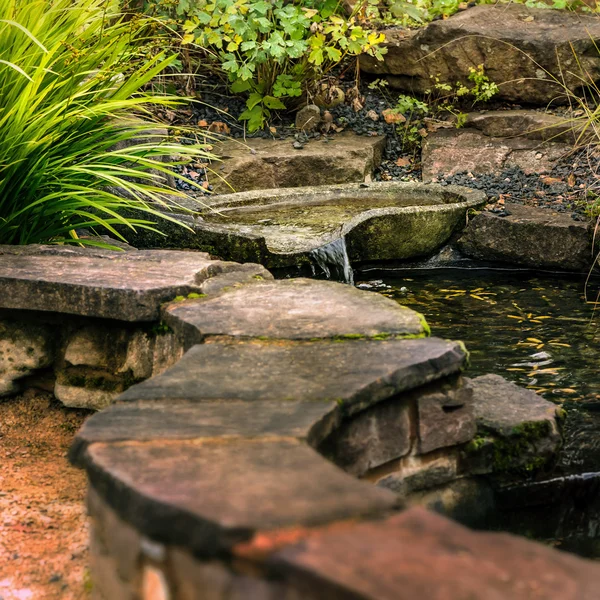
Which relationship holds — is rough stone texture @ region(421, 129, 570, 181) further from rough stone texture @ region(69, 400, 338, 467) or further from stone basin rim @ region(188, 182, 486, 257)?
rough stone texture @ region(69, 400, 338, 467)

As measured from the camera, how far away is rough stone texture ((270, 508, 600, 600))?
3.94 feet

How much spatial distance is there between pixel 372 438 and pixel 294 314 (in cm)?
55

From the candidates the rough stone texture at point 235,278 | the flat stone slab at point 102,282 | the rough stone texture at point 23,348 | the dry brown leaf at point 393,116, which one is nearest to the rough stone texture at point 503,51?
the dry brown leaf at point 393,116

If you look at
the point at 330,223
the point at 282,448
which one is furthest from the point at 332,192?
the point at 282,448

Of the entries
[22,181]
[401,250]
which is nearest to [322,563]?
[22,181]

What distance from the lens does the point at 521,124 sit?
7.19 meters

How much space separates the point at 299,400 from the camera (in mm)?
1943

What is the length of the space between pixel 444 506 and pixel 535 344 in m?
1.86

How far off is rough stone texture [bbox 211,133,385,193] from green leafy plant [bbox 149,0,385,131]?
71 centimetres

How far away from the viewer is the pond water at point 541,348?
8.74 feet

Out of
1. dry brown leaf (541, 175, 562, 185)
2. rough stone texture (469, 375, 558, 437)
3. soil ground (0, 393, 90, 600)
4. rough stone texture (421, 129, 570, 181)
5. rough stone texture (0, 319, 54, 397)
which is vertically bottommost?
soil ground (0, 393, 90, 600)

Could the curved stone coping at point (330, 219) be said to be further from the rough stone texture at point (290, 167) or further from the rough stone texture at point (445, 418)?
the rough stone texture at point (445, 418)

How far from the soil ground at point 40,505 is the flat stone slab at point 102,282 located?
0.42 meters

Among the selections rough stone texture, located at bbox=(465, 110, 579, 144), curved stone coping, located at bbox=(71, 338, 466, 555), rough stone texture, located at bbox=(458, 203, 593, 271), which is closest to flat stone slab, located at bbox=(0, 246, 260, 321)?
curved stone coping, located at bbox=(71, 338, 466, 555)
